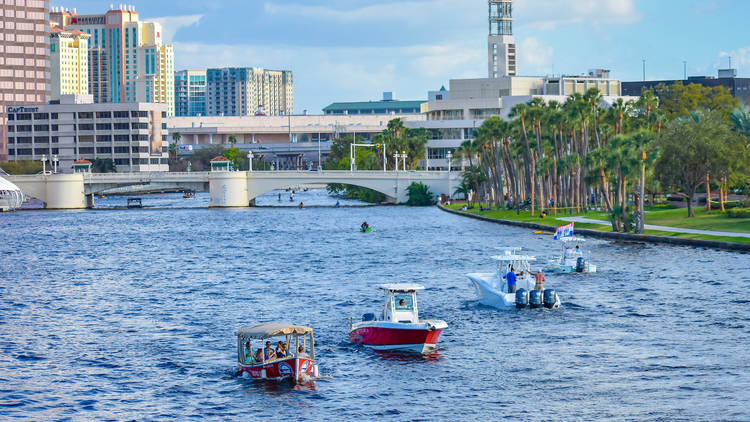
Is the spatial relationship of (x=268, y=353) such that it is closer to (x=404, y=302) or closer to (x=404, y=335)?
(x=404, y=335)

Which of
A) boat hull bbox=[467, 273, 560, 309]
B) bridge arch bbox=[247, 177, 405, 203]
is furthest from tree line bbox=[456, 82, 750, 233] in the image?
boat hull bbox=[467, 273, 560, 309]

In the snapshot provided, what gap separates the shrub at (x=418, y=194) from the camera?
19762cm

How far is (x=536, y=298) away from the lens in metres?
61.3

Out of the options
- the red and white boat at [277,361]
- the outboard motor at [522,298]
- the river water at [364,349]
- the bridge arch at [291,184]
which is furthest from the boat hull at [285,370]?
the bridge arch at [291,184]

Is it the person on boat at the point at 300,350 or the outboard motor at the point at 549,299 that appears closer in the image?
the person on boat at the point at 300,350

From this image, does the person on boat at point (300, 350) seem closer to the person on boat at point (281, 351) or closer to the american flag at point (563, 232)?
the person on boat at point (281, 351)

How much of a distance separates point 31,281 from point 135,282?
29.1 ft

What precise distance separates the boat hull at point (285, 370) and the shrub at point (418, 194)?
503ft

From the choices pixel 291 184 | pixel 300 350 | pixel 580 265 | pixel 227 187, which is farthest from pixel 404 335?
pixel 227 187

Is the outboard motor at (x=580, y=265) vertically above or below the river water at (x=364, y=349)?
above

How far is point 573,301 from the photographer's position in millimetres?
64625

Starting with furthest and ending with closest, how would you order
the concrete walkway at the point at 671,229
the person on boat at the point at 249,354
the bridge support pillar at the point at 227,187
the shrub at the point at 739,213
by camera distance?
the bridge support pillar at the point at 227,187 → the shrub at the point at 739,213 → the concrete walkway at the point at 671,229 → the person on boat at the point at 249,354

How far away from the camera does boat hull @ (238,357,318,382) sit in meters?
43.8

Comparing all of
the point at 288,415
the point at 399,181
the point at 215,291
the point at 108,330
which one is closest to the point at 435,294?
the point at 215,291
